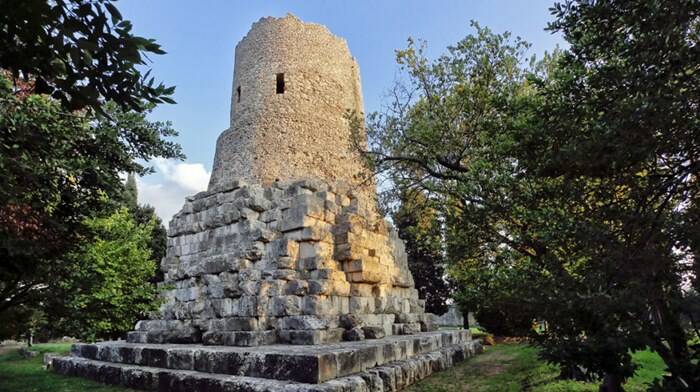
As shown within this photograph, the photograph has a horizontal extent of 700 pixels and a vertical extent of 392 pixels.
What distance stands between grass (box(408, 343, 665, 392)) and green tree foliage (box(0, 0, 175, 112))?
17.4 ft

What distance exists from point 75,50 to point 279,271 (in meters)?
5.52

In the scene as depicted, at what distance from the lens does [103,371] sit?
695cm

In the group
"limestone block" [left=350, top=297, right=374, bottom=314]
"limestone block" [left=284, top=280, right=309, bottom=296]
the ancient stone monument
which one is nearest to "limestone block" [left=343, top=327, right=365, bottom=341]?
the ancient stone monument

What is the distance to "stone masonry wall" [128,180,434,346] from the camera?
697cm

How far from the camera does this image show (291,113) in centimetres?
1188

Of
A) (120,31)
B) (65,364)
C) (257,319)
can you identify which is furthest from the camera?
(65,364)

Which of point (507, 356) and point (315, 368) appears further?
point (507, 356)

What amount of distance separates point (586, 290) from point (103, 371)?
720 cm

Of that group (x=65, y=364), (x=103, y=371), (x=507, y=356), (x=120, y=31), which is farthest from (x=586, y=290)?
(x=65, y=364)

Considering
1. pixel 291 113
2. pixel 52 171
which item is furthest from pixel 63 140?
pixel 291 113

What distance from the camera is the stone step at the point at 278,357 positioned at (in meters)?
4.84

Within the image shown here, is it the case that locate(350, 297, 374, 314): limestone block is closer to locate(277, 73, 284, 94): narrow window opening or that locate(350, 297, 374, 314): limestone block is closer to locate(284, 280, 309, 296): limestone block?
locate(284, 280, 309, 296): limestone block

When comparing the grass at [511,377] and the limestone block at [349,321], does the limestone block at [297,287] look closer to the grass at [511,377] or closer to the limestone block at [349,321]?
the limestone block at [349,321]

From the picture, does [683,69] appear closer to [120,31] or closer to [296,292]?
[120,31]
